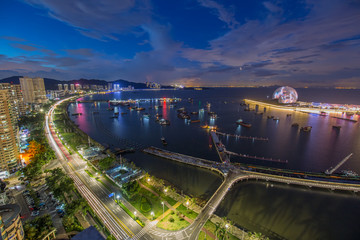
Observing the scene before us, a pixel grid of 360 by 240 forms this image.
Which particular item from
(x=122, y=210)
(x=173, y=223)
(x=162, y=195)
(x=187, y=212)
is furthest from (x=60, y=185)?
(x=187, y=212)

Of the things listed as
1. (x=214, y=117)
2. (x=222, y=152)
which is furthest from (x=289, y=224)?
(x=214, y=117)

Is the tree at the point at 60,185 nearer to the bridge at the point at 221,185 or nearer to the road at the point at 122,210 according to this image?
the road at the point at 122,210

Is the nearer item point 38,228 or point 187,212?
point 38,228

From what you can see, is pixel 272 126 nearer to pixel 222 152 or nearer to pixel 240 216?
pixel 222 152

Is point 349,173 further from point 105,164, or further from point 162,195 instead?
point 105,164

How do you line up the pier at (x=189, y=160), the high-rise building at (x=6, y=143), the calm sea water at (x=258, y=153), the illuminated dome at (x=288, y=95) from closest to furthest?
1. the calm sea water at (x=258, y=153)
2. the high-rise building at (x=6, y=143)
3. the pier at (x=189, y=160)
4. the illuminated dome at (x=288, y=95)

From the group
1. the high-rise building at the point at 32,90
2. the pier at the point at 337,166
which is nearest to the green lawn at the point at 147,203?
the pier at the point at 337,166
